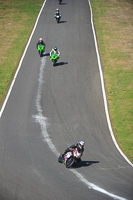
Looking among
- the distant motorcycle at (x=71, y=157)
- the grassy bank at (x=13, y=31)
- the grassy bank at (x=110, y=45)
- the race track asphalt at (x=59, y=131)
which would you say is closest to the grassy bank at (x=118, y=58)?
the grassy bank at (x=110, y=45)

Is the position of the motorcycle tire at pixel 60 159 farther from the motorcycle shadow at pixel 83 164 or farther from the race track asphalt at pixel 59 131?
the motorcycle shadow at pixel 83 164

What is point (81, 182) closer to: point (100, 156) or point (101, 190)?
point (101, 190)

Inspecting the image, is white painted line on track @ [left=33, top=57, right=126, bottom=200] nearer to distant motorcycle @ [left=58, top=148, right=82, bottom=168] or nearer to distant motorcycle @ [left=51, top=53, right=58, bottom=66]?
distant motorcycle @ [left=58, top=148, right=82, bottom=168]

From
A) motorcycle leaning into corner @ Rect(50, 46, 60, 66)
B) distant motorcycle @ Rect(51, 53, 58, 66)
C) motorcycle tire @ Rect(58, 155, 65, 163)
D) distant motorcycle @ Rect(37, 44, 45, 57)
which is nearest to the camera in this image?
motorcycle tire @ Rect(58, 155, 65, 163)

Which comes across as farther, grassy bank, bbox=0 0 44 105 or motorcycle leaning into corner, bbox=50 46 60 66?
motorcycle leaning into corner, bbox=50 46 60 66

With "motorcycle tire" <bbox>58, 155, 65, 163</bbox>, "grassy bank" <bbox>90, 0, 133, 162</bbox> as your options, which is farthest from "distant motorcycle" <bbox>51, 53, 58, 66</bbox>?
"motorcycle tire" <bbox>58, 155, 65, 163</bbox>

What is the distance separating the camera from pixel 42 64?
3856cm

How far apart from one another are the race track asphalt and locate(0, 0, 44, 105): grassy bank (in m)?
1.43

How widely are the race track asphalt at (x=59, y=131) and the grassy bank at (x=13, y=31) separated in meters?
1.43

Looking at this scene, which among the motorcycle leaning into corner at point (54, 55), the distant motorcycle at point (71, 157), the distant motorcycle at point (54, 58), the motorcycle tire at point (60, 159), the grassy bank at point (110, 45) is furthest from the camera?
the distant motorcycle at point (54, 58)

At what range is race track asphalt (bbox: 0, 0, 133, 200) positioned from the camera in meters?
15.7

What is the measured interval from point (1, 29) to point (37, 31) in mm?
6366

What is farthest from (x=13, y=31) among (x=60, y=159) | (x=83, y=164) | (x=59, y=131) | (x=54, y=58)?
(x=83, y=164)

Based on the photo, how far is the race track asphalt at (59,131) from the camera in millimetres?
15718
